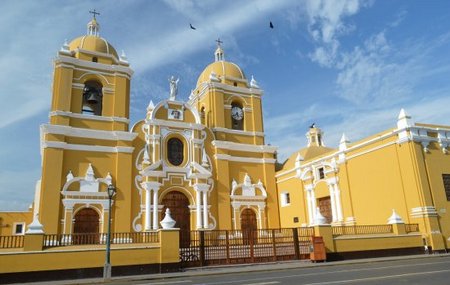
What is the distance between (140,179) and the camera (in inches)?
898

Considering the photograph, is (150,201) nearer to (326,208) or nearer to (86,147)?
(86,147)

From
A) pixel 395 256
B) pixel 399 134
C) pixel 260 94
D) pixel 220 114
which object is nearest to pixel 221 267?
pixel 395 256

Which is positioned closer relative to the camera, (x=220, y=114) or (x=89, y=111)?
(x=89, y=111)

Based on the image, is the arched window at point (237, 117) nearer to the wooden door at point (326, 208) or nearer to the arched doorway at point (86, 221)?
the wooden door at point (326, 208)

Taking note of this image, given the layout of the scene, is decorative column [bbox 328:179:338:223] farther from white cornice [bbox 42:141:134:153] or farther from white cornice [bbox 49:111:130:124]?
white cornice [bbox 49:111:130:124]

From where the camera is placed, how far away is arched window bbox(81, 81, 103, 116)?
23.6m

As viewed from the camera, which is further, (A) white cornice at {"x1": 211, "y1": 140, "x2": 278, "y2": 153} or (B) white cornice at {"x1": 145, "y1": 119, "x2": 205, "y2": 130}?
(A) white cornice at {"x1": 211, "y1": 140, "x2": 278, "y2": 153}

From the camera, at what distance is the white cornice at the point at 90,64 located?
22.9m

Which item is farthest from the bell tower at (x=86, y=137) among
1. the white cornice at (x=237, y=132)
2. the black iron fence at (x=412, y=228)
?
the black iron fence at (x=412, y=228)

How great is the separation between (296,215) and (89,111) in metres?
15.0

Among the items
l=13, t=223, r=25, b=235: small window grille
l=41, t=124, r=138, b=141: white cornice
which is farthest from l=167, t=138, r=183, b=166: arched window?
l=13, t=223, r=25, b=235: small window grille

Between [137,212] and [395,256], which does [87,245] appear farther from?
[395,256]

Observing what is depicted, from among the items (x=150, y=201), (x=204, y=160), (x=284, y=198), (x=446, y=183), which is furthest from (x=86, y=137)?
(x=446, y=183)

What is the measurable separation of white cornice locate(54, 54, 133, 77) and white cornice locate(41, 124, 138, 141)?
13.7ft
